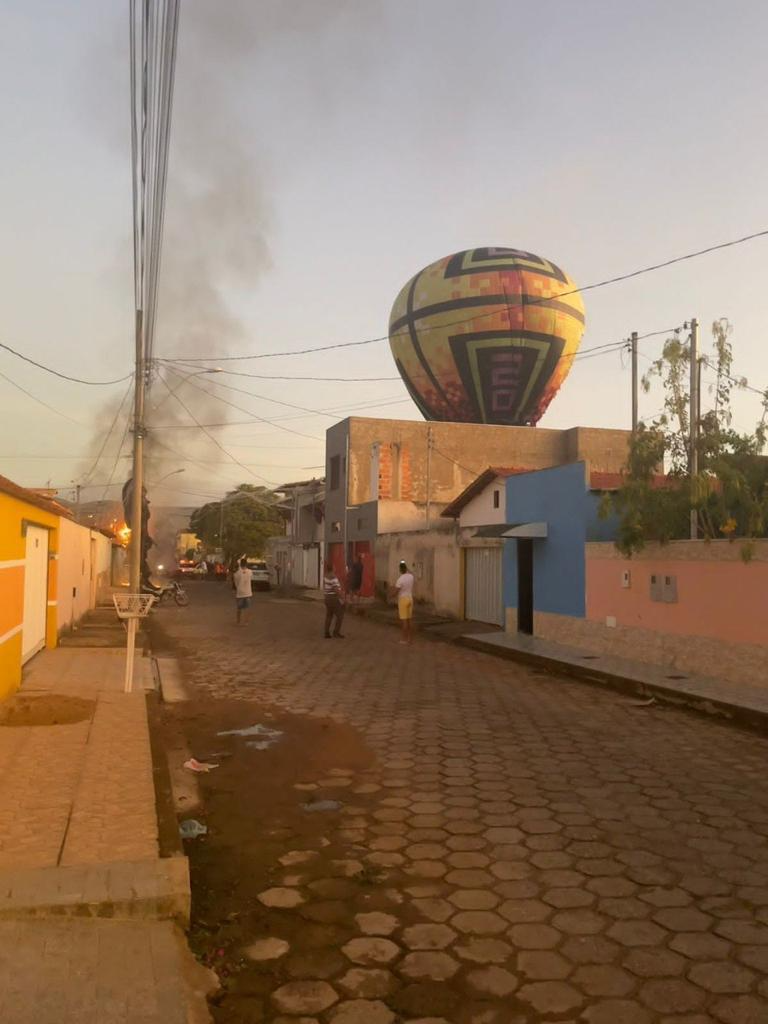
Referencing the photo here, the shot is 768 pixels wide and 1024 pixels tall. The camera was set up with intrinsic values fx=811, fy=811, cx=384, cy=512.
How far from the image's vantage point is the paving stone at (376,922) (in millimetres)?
3723

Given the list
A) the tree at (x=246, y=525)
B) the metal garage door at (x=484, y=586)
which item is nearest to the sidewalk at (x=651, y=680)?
the metal garage door at (x=484, y=586)

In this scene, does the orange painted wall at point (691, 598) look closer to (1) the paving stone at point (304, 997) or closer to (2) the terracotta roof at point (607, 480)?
(2) the terracotta roof at point (607, 480)


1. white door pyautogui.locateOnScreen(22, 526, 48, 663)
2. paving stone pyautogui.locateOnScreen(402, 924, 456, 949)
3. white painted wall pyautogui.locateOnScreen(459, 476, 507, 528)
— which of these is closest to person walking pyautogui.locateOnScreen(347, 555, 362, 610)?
white painted wall pyautogui.locateOnScreen(459, 476, 507, 528)

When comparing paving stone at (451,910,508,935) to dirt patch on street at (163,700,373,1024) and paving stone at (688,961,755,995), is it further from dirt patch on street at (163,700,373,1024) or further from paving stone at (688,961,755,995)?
paving stone at (688,961,755,995)

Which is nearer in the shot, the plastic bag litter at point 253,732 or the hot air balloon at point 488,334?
the plastic bag litter at point 253,732

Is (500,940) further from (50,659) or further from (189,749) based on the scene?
(50,659)

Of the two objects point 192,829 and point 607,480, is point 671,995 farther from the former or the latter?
point 607,480

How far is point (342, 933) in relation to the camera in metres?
3.70

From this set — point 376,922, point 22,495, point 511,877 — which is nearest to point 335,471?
point 22,495

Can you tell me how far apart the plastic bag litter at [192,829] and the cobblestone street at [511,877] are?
0.28 feet

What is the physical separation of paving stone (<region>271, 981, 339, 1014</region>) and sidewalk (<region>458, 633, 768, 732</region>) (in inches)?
273

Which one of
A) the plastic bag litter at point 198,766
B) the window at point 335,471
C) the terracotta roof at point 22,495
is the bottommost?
the plastic bag litter at point 198,766

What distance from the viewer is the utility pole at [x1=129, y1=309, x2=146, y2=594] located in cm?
1731

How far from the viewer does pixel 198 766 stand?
269 inches
